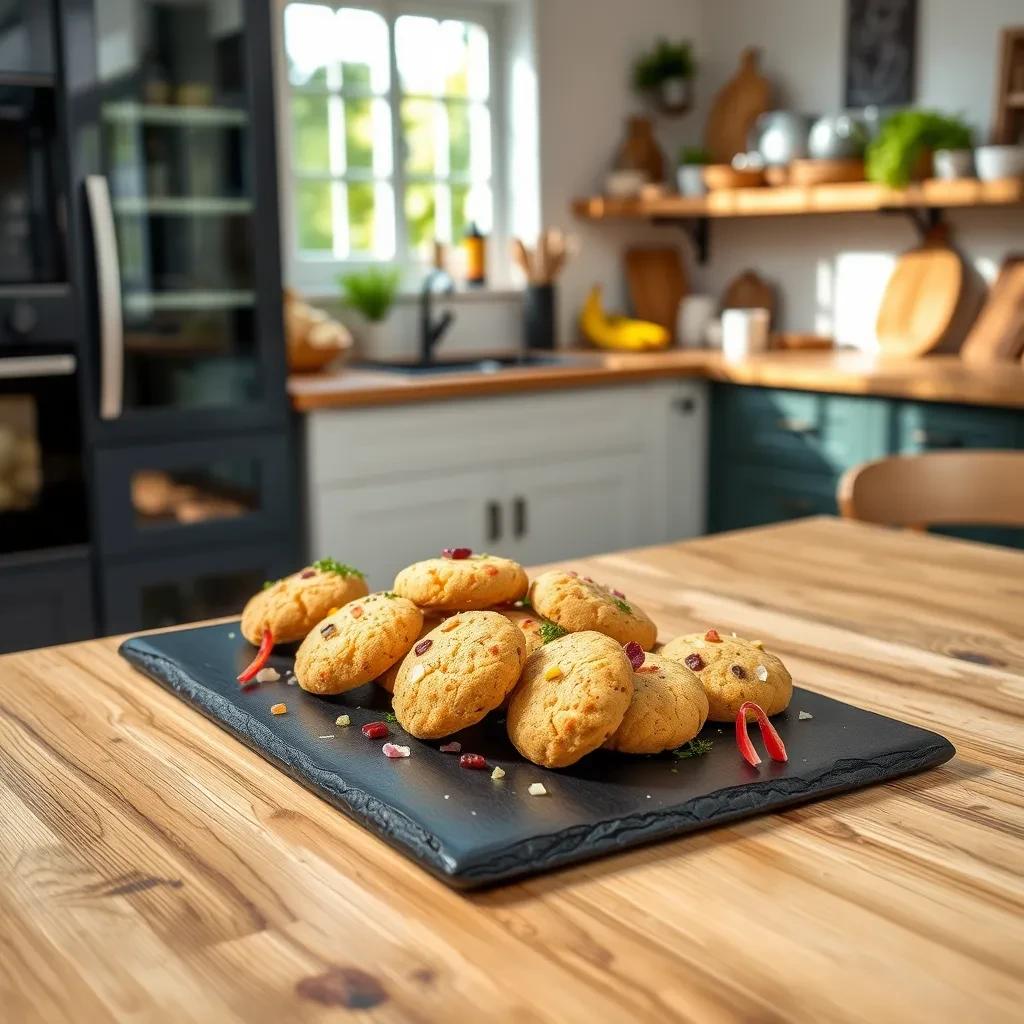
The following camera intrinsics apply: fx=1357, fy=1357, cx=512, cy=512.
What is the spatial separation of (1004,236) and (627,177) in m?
1.16

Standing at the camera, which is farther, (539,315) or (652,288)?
(652,288)

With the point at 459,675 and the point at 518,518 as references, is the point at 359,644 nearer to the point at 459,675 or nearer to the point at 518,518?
the point at 459,675

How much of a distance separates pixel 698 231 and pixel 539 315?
0.70 meters

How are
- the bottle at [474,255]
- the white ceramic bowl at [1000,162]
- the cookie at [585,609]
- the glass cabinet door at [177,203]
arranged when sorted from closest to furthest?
the cookie at [585,609], the glass cabinet door at [177,203], the white ceramic bowl at [1000,162], the bottle at [474,255]

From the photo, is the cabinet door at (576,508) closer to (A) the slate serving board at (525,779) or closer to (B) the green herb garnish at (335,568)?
(B) the green herb garnish at (335,568)

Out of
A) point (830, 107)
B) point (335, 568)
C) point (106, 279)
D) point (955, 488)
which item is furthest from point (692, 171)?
point (335, 568)

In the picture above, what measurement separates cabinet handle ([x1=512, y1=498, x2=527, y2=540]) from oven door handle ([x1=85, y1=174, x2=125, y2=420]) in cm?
110

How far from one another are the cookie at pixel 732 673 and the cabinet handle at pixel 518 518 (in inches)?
100

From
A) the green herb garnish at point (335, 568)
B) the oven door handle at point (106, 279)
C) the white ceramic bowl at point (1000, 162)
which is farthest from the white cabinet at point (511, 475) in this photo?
the green herb garnish at point (335, 568)

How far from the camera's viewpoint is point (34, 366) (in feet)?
9.27

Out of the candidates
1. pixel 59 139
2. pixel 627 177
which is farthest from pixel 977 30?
pixel 59 139

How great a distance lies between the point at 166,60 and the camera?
2988mm

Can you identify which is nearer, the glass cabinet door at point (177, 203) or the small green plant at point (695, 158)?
the glass cabinet door at point (177, 203)

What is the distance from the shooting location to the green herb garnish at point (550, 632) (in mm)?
953
